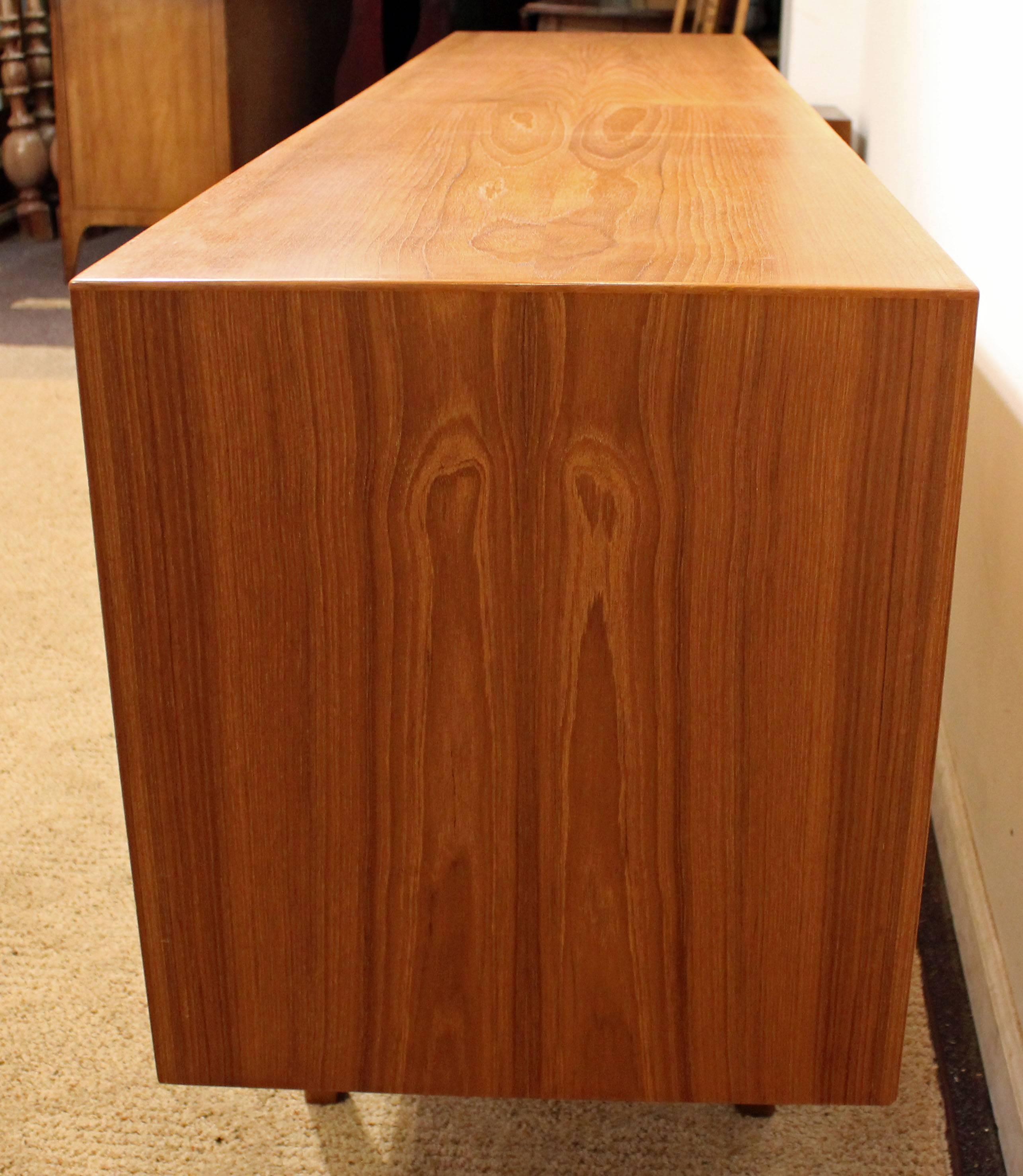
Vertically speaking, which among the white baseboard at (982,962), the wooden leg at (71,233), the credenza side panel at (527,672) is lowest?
the white baseboard at (982,962)

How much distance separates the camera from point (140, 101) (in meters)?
2.14

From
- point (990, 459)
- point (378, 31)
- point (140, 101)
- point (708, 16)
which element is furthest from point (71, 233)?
point (990, 459)

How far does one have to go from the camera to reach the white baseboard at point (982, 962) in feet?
2.45

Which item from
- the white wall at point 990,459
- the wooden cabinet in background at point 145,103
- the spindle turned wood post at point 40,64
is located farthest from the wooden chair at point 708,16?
the spindle turned wood post at point 40,64

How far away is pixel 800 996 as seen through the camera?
1.91ft

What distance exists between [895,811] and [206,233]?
401 mm

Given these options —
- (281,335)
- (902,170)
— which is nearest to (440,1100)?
(281,335)

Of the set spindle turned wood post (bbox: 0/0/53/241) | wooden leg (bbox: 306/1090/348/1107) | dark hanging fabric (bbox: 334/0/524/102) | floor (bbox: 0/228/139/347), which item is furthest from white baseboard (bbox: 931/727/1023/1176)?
spindle turned wood post (bbox: 0/0/53/241)

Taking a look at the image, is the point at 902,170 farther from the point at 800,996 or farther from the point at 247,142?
the point at 247,142

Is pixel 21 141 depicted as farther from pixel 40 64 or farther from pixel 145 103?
pixel 145 103

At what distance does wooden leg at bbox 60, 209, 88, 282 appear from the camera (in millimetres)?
2219

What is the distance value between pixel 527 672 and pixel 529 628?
0.8 inches

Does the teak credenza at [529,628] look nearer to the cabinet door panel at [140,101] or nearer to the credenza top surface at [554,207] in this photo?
the credenza top surface at [554,207]

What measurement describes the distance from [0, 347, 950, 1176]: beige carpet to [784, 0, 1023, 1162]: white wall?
11 cm
